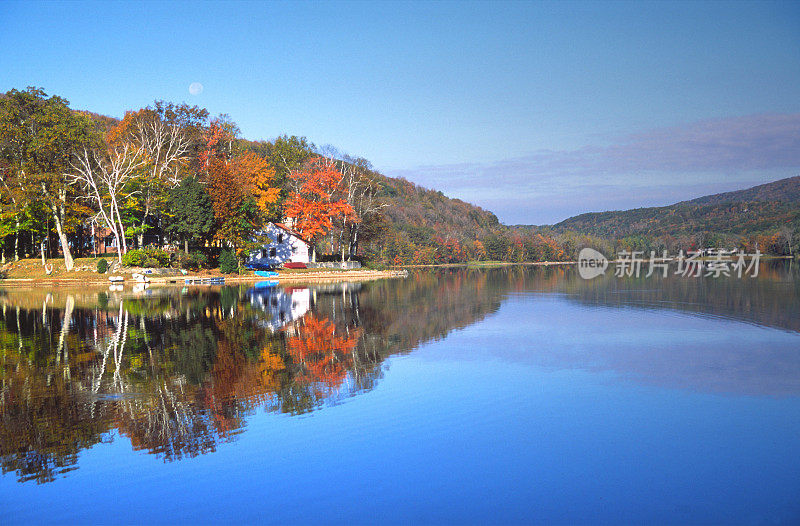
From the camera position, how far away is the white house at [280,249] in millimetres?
55750

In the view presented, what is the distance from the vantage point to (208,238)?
4747 centimetres

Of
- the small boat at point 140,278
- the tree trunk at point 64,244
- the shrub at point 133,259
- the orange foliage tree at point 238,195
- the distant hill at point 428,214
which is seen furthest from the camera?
the distant hill at point 428,214

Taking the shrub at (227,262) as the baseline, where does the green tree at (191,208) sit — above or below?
above

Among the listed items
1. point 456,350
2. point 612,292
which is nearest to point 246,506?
point 456,350

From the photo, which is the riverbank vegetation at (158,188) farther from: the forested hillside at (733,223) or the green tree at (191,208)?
the forested hillside at (733,223)

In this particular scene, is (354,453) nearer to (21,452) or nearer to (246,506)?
(246,506)

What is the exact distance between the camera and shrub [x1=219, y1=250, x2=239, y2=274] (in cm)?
4584

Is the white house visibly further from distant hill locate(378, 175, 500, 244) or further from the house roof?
distant hill locate(378, 175, 500, 244)

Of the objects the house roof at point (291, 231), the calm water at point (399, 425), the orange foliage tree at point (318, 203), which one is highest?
the orange foliage tree at point (318, 203)

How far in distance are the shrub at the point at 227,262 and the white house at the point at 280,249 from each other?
876cm

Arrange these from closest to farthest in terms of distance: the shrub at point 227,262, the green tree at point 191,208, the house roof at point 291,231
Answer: the green tree at point 191,208
the shrub at point 227,262
the house roof at point 291,231

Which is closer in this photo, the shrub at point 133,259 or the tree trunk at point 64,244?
the tree trunk at point 64,244

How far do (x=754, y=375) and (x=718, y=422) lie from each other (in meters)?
3.84

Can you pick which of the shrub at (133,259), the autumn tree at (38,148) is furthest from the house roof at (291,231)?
the autumn tree at (38,148)
